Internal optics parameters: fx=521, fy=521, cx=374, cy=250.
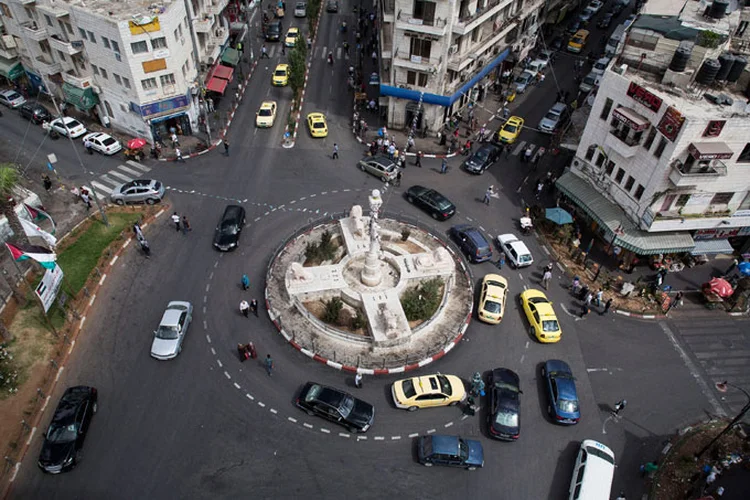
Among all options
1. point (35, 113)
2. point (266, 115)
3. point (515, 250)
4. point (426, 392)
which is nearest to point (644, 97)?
point (515, 250)

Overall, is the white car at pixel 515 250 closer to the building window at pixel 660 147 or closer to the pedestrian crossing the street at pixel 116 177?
the building window at pixel 660 147

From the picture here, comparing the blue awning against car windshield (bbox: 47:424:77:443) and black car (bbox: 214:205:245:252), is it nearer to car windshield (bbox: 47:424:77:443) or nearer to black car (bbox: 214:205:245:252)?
black car (bbox: 214:205:245:252)

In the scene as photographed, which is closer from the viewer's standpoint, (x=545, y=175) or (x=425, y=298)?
(x=425, y=298)

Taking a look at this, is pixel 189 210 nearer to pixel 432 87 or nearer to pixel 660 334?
pixel 432 87

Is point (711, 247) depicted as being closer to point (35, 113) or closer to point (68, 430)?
point (68, 430)

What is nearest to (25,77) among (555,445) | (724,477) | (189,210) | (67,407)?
(189,210)

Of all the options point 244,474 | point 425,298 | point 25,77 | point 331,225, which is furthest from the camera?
point 25,77
